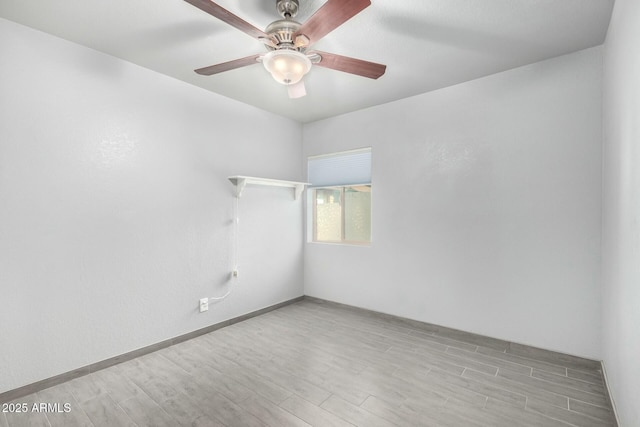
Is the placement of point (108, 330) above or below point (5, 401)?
above

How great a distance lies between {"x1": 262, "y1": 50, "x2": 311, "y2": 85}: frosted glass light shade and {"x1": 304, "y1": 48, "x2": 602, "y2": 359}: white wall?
73.1 inches

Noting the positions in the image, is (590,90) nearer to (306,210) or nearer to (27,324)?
(306,210)

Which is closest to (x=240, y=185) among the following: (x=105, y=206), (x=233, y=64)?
(x=105, y=206)

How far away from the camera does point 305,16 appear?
1.93 m

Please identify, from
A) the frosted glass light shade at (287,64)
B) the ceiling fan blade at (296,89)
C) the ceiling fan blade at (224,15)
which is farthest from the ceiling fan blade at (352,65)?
the ceiling fan blade at (224,15)

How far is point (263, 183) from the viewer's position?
11.8ft

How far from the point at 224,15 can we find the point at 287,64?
0.40m

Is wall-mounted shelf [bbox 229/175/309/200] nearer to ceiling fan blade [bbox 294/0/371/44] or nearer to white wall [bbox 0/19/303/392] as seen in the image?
white wall [bbox 0/19/303/392]

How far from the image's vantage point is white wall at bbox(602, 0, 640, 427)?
1349 millimetres

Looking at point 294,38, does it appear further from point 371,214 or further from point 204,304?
point 204,304

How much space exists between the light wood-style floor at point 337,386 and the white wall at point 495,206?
1.14 feet

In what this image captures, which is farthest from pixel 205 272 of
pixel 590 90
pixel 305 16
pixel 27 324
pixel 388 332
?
pixel 590 90

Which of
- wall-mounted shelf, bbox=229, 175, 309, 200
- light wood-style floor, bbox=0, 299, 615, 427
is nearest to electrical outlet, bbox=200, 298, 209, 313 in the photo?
light wood-style floor, bbox=0, 299, 615, 427

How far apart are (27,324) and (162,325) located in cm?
94
